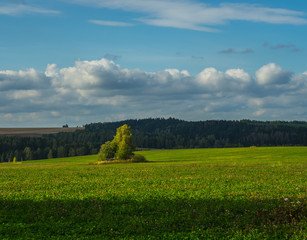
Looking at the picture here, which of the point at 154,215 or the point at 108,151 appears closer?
the point at 154,215

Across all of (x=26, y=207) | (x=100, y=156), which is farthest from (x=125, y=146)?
(x=26, y=207)

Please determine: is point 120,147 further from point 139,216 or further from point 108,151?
point 139,216

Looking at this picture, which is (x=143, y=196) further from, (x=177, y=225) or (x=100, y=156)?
(x=100, y=156)

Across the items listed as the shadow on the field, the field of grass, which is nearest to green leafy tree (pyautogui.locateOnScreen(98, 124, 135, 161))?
the field of grass

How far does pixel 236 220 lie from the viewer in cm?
1964

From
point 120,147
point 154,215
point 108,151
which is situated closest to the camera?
point 154,215

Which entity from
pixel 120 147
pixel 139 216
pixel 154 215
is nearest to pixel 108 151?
pixel 120 147

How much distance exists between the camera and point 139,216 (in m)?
20.9

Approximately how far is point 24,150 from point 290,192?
544ft

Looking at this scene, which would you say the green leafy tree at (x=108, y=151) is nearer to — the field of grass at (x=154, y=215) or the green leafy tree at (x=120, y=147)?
the green leafy tree at (x=120, y=147)

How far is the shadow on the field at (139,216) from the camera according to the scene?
18.4 m

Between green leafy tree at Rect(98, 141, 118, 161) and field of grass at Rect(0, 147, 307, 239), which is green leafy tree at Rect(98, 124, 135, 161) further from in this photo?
field of grass at Rect(0, 147, 307, 239)

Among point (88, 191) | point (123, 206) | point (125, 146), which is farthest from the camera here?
point (125, 146)

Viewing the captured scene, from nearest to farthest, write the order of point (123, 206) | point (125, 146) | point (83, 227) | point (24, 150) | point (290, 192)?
point (83, 227) → point (123, 206) → point (290, 192) → point (125, 146) → point (24, 150)
